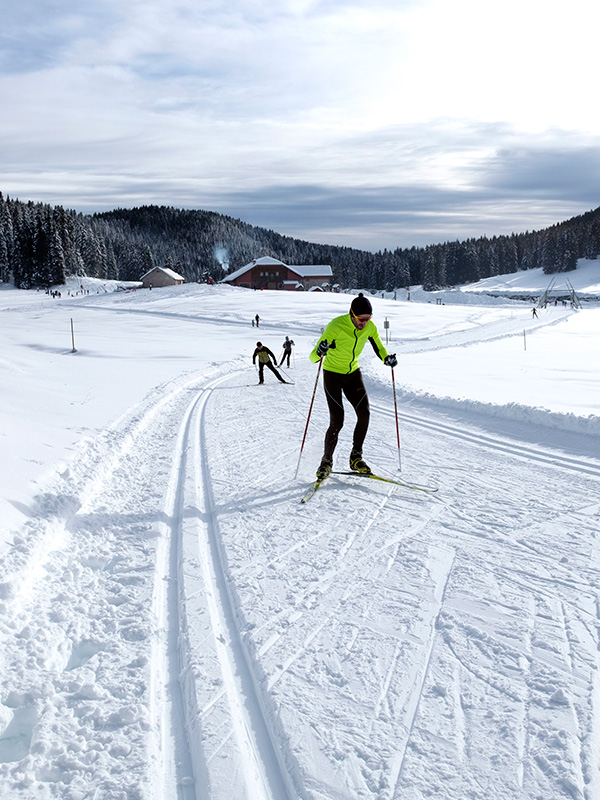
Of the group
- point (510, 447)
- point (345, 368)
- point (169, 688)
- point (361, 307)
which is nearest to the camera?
point (169, 688)

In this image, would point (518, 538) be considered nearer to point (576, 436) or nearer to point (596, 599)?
point (596, 599)

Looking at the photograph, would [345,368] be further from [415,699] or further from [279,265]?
[279,265]

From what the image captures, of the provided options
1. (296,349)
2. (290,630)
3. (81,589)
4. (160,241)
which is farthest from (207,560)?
(160,241)

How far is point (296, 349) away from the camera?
104 ft

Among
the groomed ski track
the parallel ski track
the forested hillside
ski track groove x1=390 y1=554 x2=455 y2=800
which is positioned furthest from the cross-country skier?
the forested hillside

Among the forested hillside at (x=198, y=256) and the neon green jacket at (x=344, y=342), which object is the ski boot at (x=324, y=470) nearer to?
the neon green jacket at (x=344, y=342)

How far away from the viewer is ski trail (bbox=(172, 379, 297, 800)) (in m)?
2.60

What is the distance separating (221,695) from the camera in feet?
10.3

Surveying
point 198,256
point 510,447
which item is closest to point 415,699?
point 510,447

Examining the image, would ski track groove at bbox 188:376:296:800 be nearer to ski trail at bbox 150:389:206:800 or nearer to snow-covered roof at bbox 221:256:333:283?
ski trail at bbox 150:389:206:800

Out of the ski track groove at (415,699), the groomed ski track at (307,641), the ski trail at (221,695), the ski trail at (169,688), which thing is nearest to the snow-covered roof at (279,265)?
the groomed ski track at (307,641)

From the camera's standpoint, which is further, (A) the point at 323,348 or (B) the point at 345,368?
(B) the point at 345,368

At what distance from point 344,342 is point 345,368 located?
33 centimetres

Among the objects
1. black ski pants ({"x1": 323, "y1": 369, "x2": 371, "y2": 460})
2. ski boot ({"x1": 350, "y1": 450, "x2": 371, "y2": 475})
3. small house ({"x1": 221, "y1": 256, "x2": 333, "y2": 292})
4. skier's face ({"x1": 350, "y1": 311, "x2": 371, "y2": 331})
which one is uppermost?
small house ({"x1": 221, "y1": 256, "x2": 333, "y2": 292})
